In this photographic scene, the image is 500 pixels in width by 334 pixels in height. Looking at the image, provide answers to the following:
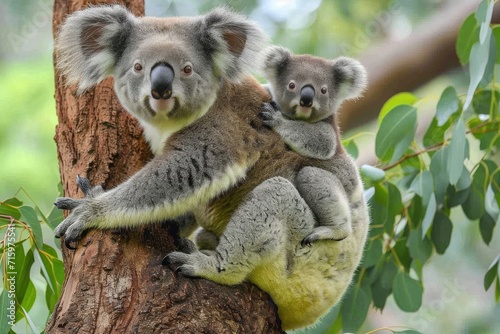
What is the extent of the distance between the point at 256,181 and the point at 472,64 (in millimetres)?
1346

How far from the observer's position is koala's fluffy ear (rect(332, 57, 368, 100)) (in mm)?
3637

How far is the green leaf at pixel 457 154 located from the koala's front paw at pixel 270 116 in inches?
36.8

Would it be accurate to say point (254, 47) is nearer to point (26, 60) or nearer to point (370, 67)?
point (370, 67)

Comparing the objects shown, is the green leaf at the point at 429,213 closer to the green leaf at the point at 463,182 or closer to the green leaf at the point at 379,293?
the green leaf at the point at 463,182

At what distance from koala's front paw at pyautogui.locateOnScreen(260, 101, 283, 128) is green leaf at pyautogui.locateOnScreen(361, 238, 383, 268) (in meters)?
1.34

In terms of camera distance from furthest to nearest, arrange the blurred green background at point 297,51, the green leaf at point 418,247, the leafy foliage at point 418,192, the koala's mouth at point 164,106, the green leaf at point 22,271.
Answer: the blurred green background at point 297,51
the green leaf at point 418,247
the leafy foliage at point 418,192
the green leaf at point 22,271
the koala's mouth at point 164,106

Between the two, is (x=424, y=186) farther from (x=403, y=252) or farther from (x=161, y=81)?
(x=161, y=81)

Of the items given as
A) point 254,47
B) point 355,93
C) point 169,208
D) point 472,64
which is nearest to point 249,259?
point 169,208

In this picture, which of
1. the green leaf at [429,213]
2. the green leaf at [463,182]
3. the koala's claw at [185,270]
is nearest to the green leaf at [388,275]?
the green leaf at [429,213]

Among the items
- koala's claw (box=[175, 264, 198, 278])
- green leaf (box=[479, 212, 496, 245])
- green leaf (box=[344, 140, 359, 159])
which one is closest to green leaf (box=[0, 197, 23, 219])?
koala's claw (box=[175, 264, 198, 278])

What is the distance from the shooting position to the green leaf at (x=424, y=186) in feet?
12.7

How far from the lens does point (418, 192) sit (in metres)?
3.90

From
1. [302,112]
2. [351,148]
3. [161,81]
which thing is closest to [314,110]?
[302,112]

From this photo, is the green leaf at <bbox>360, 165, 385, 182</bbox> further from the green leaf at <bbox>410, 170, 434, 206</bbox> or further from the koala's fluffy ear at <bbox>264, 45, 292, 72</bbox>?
the koala's fluffy ear at <bbox>264, 45, 292, 72</bbox>
